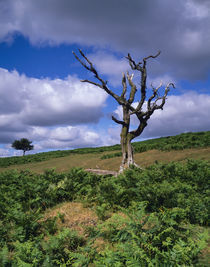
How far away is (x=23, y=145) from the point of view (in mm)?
71875

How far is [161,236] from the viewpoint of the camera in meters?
4.59

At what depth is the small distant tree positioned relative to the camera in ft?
232

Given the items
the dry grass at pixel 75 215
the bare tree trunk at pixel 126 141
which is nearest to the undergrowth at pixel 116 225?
the dry grass at pixel 75 215

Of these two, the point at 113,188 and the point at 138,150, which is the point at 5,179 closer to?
the point at 113,188

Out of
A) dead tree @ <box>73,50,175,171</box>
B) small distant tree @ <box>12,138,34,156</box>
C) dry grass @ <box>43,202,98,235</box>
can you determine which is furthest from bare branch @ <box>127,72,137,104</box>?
small distant tree @ <box>12,138,34,156</box>

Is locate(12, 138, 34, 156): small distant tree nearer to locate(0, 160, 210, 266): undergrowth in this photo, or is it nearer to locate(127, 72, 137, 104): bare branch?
locate(127, 72, 137, 104): bare branch

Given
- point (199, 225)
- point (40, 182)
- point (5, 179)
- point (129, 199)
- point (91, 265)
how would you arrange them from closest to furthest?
point (91, 265) → point (199, 225) → point (129, 199) → point (40, 182) → point (5, 179)

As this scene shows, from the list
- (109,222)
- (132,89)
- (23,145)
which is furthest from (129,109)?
(23,145)

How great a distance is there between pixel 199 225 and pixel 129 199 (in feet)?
7.24

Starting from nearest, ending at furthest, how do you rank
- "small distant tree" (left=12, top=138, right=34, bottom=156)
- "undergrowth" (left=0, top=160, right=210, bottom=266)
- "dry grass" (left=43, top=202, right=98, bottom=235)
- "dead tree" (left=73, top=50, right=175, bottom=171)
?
"undergrowth" (left=0, top=160, right=210, bottom=266)
"dry grass" (left=43, top=202, right=98, bottom=235)
"dead tree" (left=73, top=50, right=175, bottom=171)
"small distant tree" (left=12, top=138, right=34, bottom=156)

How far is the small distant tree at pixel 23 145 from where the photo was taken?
70.8 m

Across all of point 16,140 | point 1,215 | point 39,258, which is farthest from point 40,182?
point 16,140

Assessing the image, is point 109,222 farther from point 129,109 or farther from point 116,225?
point 129,109

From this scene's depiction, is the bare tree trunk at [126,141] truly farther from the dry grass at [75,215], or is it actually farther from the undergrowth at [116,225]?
the dry grass at [75,215]
